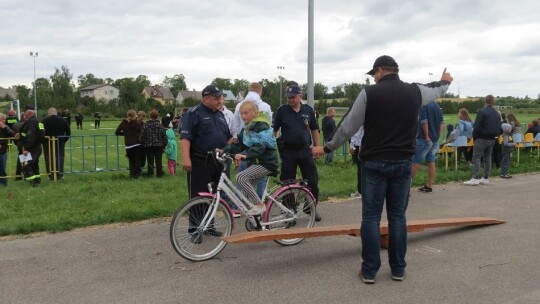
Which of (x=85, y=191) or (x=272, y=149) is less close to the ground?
(x=272, y=149)

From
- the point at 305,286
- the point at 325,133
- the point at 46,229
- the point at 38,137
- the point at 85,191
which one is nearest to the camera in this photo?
the point at 305,286

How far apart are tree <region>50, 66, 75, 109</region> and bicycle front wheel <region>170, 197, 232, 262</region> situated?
246 ft

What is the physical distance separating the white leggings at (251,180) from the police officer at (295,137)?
39.8 inches

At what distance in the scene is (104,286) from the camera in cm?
462

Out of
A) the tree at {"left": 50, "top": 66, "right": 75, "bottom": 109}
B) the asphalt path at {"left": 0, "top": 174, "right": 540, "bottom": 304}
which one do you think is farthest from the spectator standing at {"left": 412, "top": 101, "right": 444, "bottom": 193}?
the tree at {"left": 50, "top": 66, "right": 75, "bottom": 109}

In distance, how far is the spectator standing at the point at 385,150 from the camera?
4.56 meters

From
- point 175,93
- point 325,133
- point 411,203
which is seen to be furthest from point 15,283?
point 175,93

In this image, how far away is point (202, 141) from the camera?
5.98 meters

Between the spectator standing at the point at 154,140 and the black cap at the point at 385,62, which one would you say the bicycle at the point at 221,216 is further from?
the spectator standing at the point at 154,140

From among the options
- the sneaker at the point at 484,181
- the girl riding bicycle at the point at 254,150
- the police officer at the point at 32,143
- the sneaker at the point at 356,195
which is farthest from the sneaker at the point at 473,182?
the police officer at the point at 32,143

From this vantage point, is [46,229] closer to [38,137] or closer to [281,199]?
[281,199]

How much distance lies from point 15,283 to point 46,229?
2010mm

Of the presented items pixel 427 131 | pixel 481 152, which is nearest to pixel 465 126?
pixel 481 152

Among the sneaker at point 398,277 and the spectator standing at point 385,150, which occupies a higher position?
the spectator standing at point 385,150
